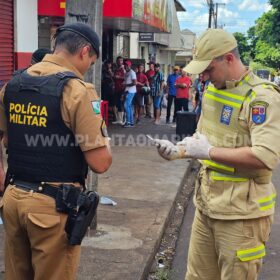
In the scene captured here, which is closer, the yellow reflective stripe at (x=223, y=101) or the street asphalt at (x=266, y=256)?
the yellow reflective stripe at (x=223, y=101)

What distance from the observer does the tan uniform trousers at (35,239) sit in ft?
7.69

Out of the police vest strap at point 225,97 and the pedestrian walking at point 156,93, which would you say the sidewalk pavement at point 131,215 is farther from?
the pedestrian walking at point 156,93

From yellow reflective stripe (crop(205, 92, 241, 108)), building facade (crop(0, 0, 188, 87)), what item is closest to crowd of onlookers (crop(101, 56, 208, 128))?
building facade (crop(0, 0, 188, 87))

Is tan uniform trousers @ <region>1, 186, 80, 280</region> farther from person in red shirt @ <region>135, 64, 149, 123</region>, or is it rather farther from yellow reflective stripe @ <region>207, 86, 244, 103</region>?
person in red shirt @ <region>135, 64, 149, 123</region>

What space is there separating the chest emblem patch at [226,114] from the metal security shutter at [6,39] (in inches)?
242

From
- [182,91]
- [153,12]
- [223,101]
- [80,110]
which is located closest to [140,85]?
[182,91]

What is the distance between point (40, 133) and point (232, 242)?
1186mm

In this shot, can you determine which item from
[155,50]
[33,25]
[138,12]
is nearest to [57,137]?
[33,25]

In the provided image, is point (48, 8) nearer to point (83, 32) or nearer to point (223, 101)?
point (83, 32)

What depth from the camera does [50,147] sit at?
92.2 inches

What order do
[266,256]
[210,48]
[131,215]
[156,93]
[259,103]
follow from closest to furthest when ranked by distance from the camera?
[259,103] → [210,48] → [266,256] → [131,215] → [156,93]

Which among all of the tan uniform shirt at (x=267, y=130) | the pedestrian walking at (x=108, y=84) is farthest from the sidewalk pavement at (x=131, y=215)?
the pedestrian walking at (x=108, y=84)

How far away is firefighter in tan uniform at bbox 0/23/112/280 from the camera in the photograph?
2293 millimetres

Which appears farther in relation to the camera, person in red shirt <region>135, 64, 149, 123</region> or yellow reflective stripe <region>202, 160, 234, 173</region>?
person in red shirt <region>135, 64, 149, 123</region>
